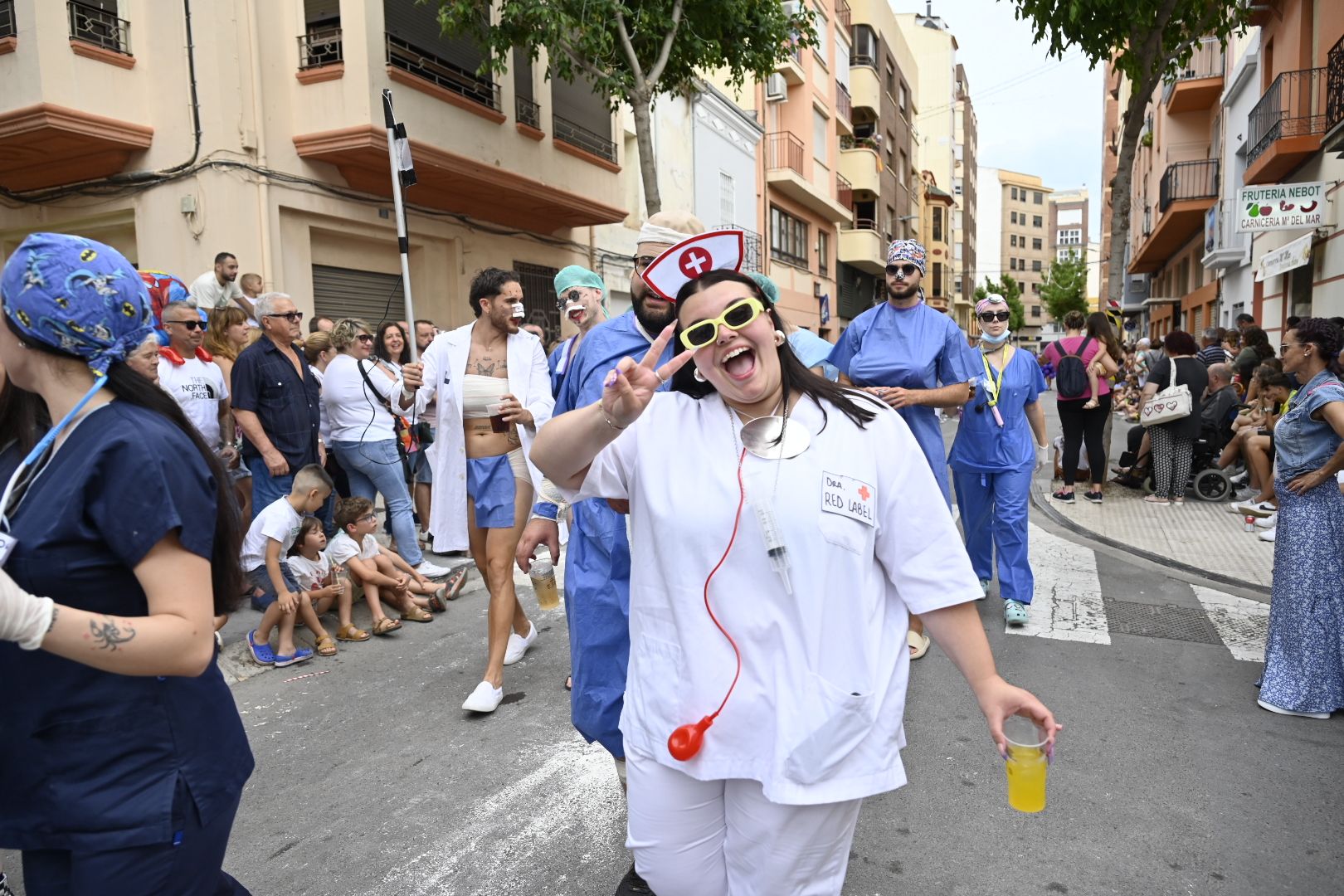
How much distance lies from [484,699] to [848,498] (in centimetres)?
292

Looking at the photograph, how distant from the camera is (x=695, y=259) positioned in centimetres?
241

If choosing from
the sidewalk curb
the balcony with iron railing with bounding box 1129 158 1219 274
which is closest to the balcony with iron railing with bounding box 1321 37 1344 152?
the sidewalk curb

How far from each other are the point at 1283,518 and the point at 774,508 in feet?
12.1

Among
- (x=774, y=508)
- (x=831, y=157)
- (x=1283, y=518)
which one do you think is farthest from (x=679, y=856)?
(x=831, y=157)

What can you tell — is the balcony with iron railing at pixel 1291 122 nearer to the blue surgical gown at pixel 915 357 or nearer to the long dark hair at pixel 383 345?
the blue surgical gown at pixel 915 357

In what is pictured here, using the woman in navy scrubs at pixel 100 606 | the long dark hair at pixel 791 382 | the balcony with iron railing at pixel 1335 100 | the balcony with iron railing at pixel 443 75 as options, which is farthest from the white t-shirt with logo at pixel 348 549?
the balcony with iron railing at pixel 1335 100

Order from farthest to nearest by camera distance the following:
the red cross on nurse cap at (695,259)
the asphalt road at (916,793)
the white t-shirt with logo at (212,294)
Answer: the white t-shirt with logo at (212,294) → the asphalt road at (916,793) → the red cross on nurse cap at (695,259)

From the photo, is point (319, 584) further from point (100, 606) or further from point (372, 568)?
point (100, 606)

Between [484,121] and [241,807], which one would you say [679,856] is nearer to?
[241,807]

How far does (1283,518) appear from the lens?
434 cm

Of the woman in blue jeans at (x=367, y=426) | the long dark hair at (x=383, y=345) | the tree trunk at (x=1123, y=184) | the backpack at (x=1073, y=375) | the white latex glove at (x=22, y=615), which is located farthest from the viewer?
the tree trunk at (x=1123, y=184)

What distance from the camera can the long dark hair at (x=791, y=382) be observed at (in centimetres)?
197

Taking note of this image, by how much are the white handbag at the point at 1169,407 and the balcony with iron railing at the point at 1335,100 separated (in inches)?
200

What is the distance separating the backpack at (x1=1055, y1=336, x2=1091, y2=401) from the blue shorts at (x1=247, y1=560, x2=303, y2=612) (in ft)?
24.8
